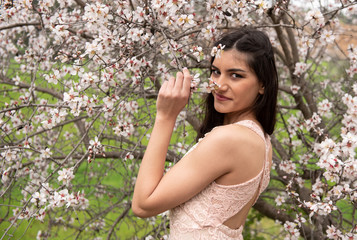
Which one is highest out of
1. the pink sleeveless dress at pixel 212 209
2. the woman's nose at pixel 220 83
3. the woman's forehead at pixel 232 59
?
the woman's forehead at pixel 232 59

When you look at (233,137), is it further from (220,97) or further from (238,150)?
(220,97)

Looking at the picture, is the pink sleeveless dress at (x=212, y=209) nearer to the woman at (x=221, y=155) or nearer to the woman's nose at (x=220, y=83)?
the woman at (x=221, y=155)

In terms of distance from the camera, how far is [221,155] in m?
1.17

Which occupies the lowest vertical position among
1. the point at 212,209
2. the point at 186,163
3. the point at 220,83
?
the point at 212,209

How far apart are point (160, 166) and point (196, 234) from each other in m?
0.28

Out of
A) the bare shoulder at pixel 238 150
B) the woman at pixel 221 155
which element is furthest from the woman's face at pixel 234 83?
the bare shoulder at pixel 238 150

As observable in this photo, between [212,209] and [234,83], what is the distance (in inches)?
17.9

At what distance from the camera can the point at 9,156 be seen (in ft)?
7.06

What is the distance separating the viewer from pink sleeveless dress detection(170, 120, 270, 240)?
4.12 ft

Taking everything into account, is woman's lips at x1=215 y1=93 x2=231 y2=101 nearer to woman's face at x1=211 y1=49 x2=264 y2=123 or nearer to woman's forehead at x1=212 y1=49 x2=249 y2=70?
woman's face at x1=211 y1=49 x2=264 y2=123

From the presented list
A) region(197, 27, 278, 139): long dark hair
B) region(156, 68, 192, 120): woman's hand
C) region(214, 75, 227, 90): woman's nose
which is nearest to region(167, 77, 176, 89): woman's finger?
region(156, 68, 192, 120): woman's hand

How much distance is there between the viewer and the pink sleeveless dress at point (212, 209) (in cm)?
126

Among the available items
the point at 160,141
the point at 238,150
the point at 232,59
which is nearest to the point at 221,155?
the point at 238,150

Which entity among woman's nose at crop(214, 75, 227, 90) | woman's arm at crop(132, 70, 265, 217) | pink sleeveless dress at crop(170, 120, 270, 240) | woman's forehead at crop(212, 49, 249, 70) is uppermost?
woman's forehead at crop(212, 49, 249, 70)
